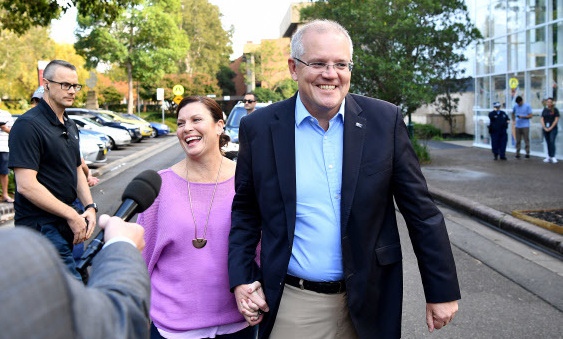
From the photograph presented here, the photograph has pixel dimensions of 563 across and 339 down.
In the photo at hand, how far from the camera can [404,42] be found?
1805 centimetres

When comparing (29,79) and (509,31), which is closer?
(509,31)

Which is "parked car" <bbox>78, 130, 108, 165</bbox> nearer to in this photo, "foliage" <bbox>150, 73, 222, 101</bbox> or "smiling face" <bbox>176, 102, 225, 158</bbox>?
"smiling face" <bbox>176, 102, 225, 158</bbox>

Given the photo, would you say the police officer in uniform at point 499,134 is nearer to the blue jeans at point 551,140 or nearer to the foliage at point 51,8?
the blue jeans at point 551,140

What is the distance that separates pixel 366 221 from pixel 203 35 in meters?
86.3

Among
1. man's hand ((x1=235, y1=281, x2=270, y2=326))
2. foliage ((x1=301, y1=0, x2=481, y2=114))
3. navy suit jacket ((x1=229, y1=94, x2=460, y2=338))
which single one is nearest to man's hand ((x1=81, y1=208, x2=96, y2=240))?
navy suit jacket ((x1=229, y1=94, x2=460, y2=338))

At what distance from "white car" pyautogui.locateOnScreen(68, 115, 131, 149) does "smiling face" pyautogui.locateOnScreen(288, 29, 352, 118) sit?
2484cm

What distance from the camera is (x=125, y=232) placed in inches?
64.6

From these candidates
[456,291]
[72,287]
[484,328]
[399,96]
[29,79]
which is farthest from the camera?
[29,79]

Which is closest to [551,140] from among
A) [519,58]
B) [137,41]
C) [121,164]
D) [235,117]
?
[519,58]

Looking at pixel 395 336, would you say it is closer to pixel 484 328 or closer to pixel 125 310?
pixel 125 310

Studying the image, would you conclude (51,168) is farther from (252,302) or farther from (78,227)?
(252,302)

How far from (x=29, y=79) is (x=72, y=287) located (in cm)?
6330

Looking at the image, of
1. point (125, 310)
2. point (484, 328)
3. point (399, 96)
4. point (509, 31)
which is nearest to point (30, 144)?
point (125, 310)

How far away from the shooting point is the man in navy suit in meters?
2.69
